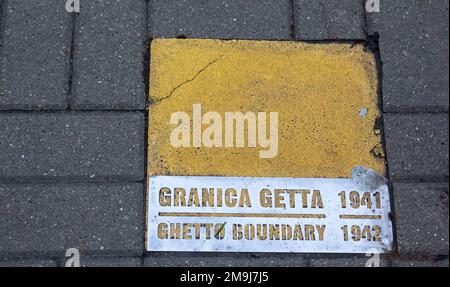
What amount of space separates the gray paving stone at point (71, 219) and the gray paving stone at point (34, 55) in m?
0.44

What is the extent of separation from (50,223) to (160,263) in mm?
565

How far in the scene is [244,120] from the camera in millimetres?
2551

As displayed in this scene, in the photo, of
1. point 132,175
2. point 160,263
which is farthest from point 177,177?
point 160,263

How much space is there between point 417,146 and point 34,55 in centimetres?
201

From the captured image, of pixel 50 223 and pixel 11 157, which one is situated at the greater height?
pixel 11 157

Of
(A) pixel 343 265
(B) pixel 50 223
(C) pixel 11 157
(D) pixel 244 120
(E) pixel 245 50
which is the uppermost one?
(E) pixel 245 50

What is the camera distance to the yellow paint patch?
2.51m

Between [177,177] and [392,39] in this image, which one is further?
[392,39]

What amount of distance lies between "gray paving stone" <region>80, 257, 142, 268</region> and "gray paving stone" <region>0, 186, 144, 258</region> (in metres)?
0.03

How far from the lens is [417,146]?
2557 millimetres

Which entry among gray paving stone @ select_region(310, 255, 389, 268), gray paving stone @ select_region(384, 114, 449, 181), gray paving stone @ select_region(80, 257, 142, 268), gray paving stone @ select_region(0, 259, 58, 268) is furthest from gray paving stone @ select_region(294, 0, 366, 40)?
gray paving stone @ select_region(0, 259, 58, 268)

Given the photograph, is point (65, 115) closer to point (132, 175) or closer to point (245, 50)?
point (132, 175)

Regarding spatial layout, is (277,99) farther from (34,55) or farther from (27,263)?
(27,263)

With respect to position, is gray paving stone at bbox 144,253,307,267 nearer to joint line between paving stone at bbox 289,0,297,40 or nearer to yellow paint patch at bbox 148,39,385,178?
yellow paint patch at bbox 148,39,385,178
